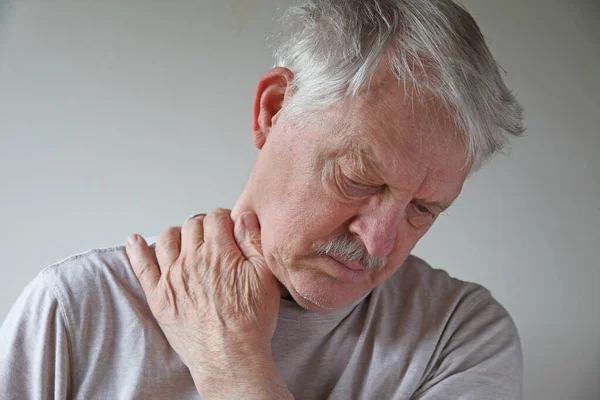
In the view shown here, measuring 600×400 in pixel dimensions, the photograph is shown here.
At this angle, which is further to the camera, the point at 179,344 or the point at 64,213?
the point at 64,213

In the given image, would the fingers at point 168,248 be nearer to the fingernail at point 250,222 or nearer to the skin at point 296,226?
the skin at point 296,226

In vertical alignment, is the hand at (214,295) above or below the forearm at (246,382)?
above

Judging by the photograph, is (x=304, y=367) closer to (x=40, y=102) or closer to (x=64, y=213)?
(x=64, y=213)

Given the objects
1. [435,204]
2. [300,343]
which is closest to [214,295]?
[300,343]

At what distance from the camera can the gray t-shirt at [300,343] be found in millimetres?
1388

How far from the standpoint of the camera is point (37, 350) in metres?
1.36

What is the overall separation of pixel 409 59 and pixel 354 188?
27cm

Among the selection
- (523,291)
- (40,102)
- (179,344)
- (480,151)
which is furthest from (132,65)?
(523,291)

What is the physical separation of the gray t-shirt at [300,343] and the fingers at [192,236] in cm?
14

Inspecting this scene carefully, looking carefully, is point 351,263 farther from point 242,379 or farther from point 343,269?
point 242,379

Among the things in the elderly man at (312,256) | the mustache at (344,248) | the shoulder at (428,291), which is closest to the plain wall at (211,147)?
the shoulder at (428,291)

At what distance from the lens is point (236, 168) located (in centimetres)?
208

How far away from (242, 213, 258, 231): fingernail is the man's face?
0.15 ft

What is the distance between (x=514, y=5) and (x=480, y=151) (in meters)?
0.92
